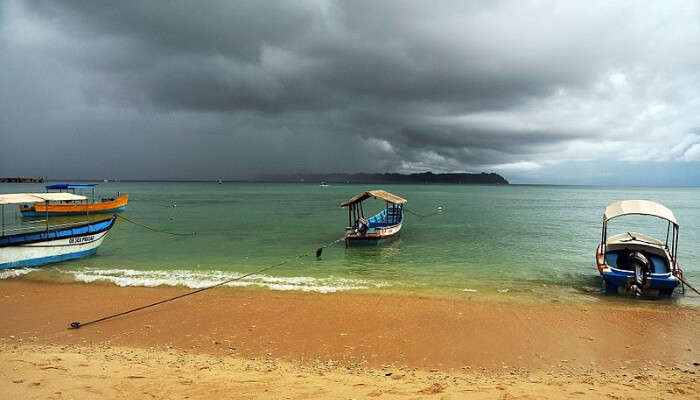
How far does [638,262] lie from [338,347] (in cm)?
1289

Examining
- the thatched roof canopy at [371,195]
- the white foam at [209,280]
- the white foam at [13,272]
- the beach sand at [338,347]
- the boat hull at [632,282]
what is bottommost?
the white foam at [13,272]

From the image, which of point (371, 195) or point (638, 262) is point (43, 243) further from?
point (638, 262)

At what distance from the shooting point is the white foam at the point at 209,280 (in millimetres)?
15251

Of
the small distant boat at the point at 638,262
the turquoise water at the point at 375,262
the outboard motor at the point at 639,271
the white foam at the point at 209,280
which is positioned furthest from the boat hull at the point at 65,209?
the outboard motor at the point at 639,271

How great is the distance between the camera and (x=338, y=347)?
364 inches

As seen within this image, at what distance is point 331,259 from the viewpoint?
21.6 metres

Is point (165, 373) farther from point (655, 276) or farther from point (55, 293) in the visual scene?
point (655, 276)

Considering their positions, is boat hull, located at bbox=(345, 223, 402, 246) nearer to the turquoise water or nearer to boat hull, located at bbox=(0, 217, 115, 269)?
the turquoise water

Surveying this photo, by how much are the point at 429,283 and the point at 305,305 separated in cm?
598

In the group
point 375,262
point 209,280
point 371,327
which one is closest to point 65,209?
point 209,280

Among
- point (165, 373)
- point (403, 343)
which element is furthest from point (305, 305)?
point (165, 373)

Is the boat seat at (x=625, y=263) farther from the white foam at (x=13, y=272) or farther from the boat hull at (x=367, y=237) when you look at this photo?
the white foam at (x=13, y=272)

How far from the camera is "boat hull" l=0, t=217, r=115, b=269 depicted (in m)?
17.9

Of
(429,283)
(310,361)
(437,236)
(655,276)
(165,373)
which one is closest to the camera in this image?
(165,373)
